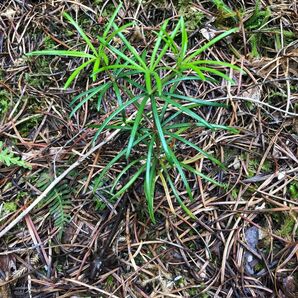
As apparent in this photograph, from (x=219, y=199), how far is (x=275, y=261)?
41 centimetres

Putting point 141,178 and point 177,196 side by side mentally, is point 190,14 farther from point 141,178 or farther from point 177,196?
point 177,196

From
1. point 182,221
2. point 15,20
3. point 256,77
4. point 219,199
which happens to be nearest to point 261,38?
point 256,77

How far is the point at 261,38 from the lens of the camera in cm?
244

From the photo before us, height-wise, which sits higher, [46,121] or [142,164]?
[46,121]

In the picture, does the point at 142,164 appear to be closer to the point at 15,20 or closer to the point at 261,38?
the point at 261,38

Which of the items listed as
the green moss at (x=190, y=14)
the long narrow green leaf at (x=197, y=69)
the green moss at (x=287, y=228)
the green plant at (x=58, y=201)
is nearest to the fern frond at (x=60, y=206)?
the green plant at (x=58, y=201)

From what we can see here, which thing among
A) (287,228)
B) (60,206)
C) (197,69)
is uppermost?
(197,69)

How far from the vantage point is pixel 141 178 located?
2.10 meters

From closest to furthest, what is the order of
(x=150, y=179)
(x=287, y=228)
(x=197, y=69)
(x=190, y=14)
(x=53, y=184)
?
(x=197, y=69) < (x=150, y=179) < (x=287, y=228) < (x=53, y=184) < (x=190, y=14)

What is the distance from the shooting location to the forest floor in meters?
1.96

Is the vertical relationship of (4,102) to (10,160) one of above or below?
above

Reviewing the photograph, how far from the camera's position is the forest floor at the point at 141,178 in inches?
77.2

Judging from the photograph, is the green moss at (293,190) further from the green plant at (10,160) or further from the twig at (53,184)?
the green plant at (10,160)

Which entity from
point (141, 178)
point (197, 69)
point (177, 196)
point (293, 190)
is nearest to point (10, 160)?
point (141, 178)
